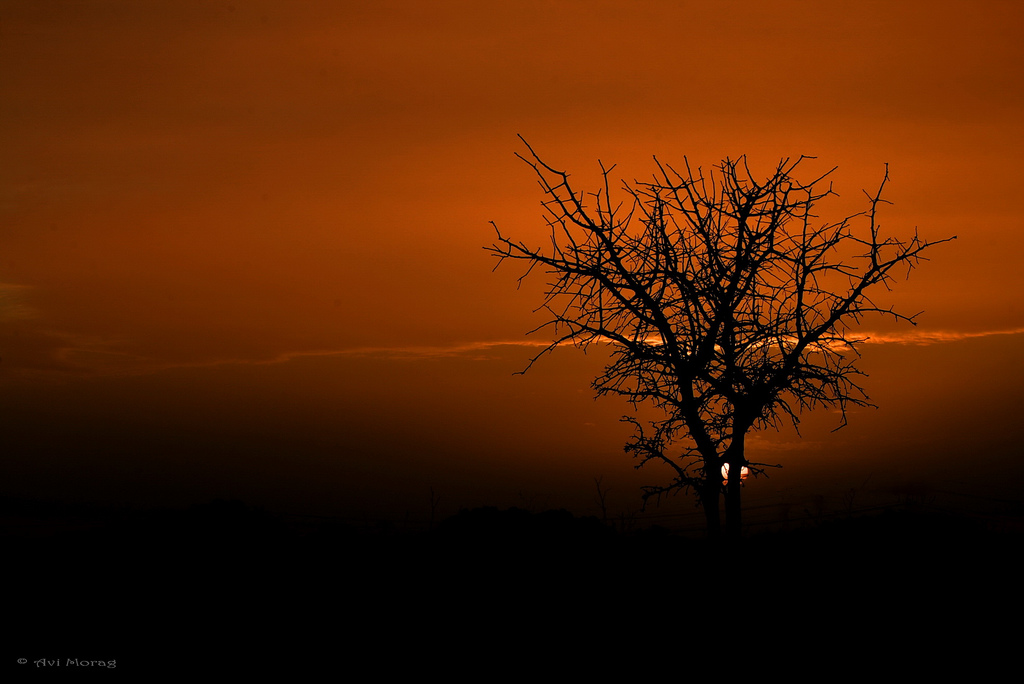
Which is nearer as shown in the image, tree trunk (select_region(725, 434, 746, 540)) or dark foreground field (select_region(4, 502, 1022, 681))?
dark foreground field (select_region(4, 502, 1022, 681))

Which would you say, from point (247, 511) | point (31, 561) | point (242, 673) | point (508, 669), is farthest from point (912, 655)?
point (31, 561)

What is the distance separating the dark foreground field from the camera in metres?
7.13

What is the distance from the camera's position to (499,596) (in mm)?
8070

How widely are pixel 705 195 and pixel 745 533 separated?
5683 mm

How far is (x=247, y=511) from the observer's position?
35.6 feet

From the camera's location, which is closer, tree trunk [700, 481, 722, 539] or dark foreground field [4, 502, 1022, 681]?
dark foreground field [4, 502, 1022, 681]

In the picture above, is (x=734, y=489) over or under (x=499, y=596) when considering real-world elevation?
over

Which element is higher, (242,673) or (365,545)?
(365,545)

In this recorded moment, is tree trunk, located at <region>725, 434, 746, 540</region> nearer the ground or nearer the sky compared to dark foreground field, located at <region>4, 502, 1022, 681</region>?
nearer the sky

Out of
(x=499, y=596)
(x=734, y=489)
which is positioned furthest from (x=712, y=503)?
(x=499, y=596)

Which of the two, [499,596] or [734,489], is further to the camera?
[734,489]

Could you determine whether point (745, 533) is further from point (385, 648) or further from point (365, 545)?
point (385, 648)

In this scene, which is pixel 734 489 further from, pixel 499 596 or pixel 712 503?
pixel 499 596

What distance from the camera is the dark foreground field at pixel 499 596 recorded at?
713cm
